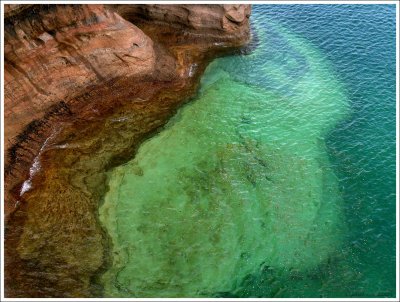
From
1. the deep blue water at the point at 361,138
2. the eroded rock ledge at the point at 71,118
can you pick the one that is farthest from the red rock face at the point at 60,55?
the deep blue water at the point at 361,138

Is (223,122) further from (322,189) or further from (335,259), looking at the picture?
(335,259)

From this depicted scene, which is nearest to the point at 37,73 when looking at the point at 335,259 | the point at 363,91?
the point at 335,259

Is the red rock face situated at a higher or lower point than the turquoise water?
higher

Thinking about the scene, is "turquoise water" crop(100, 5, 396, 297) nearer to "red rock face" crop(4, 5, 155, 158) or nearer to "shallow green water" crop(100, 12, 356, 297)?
"shallow green water" crop(100, 12, 356, 297)

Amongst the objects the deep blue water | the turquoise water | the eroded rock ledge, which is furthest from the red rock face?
the deep blue water

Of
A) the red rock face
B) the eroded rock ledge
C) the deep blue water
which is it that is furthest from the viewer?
the red rock face

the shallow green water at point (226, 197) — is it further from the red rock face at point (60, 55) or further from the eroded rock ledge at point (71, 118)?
the red rock face at point (60, 55)

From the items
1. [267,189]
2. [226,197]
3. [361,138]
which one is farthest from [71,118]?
[361,138]
